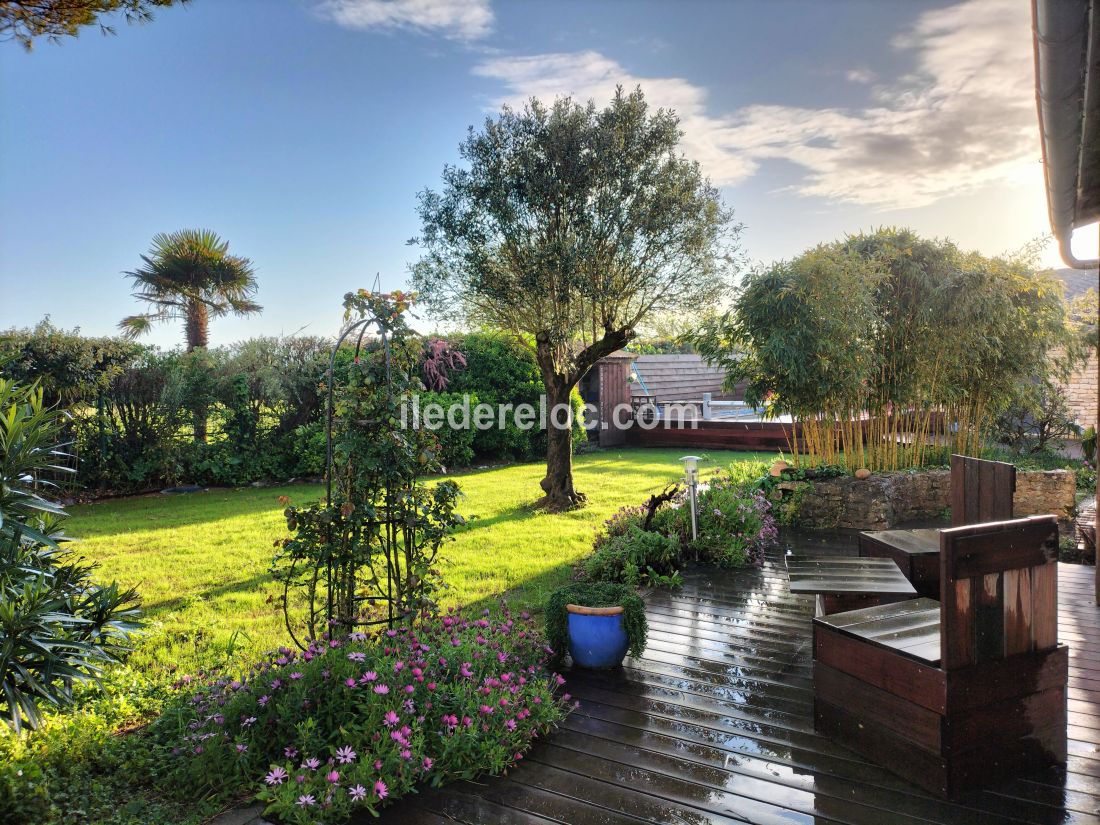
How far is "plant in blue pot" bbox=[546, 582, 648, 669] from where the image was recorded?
124 inches

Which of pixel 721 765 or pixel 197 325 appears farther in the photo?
pixel 197 325

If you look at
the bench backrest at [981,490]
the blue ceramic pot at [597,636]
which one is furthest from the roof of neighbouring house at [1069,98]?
the blue ceramic pot at [597,636]

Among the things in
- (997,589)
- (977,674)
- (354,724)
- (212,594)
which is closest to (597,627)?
(354,724)

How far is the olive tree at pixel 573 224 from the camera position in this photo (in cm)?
682

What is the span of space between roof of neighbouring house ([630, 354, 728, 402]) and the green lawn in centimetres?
550

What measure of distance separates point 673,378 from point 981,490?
12.8 metres

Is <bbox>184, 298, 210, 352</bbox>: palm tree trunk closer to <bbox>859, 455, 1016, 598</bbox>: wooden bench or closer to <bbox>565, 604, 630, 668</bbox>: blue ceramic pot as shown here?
<bbox>565, 604, 630, 668</bbox>: blue ceramic pot

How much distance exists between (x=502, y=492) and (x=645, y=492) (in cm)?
206

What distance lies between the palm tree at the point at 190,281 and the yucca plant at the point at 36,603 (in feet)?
36.9

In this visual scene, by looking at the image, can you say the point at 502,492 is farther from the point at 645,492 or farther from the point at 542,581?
the point at 542,581

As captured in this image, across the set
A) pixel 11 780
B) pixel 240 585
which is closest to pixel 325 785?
pixel 11 780

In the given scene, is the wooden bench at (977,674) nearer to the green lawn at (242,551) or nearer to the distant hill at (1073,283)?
the green lawn at (242,551)

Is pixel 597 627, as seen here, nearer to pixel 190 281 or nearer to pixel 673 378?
pixel 190 281

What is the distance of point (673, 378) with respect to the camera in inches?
631
